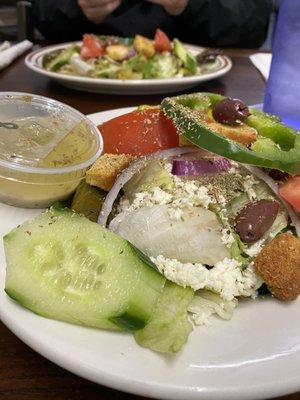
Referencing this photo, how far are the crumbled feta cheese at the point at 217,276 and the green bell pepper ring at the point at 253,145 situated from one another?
250 millimetres

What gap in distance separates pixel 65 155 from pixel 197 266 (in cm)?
52

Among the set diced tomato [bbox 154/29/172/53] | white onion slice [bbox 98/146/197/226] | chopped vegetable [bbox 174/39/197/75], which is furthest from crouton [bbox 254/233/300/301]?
diced tomato [bbox 154/29/172/53]

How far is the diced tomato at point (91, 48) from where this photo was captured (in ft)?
9.38

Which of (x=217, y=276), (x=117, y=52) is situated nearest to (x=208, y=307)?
(x=217, y=276)

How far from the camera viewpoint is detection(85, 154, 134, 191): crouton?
1.24 meters

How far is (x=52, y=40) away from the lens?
13.6ft

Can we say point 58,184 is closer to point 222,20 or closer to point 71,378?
point 71,378

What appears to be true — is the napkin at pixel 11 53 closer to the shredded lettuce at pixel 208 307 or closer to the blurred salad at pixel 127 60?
the blurred salad at pixel 127 60

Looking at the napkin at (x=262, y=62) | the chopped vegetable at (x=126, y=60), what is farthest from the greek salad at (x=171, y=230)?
the napkin at (x=262, y=62)

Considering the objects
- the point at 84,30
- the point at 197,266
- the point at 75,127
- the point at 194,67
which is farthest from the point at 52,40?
the point at 197,266

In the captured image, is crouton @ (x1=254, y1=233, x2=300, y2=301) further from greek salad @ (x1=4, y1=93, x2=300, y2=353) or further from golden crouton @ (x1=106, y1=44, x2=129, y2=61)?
golden crouton @ (x1=106, y1=44, x2=129, y2=61)

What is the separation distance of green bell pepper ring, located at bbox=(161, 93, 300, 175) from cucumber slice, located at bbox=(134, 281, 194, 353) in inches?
13.9

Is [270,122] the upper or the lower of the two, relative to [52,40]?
upper

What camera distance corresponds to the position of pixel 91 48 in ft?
9.52
